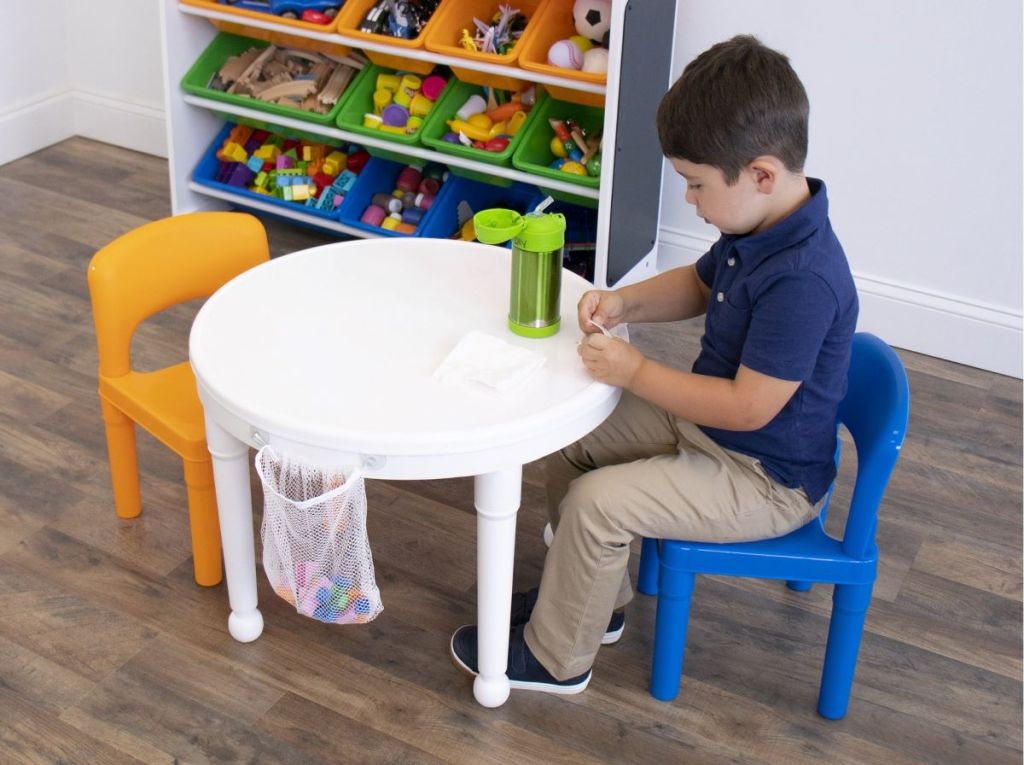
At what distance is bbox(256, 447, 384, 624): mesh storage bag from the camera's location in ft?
4.94

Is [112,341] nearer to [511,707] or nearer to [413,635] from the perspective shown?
[413,635]

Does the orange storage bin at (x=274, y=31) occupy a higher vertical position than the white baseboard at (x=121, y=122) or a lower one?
higher

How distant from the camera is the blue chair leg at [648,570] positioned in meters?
2.02

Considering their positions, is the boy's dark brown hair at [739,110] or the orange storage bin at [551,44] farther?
the orange storage bin at [551,44]

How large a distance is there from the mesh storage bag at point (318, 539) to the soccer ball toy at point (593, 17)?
4.96ft

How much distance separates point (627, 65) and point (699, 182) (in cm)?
109

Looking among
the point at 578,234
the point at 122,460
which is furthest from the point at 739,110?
the point at 578,234

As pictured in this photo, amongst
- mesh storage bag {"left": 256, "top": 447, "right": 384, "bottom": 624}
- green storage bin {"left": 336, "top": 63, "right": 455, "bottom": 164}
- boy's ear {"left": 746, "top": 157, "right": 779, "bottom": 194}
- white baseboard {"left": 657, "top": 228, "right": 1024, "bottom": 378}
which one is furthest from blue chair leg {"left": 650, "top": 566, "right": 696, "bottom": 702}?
green storage bin {"left": 336, "top": 63, "right": 455, "bottom": 164}

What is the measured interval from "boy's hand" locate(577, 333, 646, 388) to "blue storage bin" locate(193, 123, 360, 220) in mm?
1627

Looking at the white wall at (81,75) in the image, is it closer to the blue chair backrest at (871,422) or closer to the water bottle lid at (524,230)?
the water bottle lid at (524,230)

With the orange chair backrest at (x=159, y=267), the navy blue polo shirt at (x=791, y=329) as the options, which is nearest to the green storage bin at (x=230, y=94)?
the orange chair backrest at (x=159, y=267)

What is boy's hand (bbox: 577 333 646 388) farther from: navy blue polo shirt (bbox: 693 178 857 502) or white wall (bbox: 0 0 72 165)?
white wall (bbox: 0 0 72 165)

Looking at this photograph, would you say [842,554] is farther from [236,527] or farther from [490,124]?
[490,124]

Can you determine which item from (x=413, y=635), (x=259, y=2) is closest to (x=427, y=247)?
(x=413, y=635)
